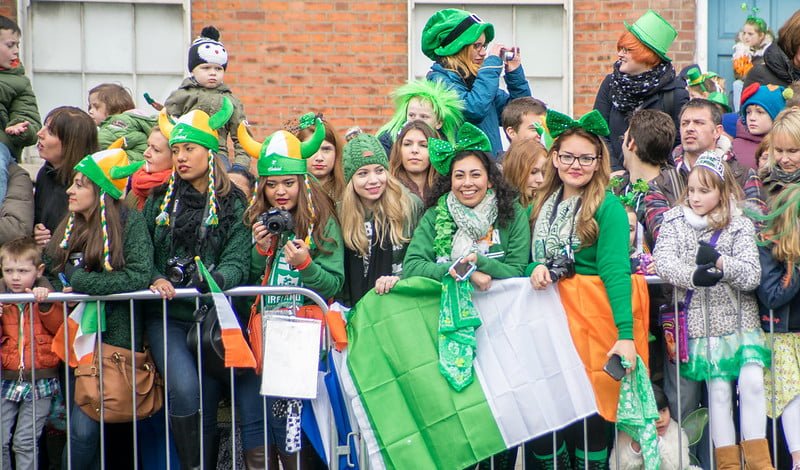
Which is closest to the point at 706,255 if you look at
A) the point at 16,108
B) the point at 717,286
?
the point at 717,286

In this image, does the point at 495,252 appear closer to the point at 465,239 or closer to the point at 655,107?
the point at 465,239

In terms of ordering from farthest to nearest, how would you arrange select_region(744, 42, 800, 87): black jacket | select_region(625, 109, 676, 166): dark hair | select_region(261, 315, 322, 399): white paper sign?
select_region(744, 42, 800, 87): black jacket, select_region(625, 109, 676, 166): dark hair, select_region(261, 315, 322, 399): white paper sign

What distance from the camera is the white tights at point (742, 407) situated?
19.8 feet

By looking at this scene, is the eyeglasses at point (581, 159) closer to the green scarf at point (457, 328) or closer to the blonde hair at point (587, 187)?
the blonde hair at point (587, 187)

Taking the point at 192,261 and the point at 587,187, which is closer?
the point at 587,187

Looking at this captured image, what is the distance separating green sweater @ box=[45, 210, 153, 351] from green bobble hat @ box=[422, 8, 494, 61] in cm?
255

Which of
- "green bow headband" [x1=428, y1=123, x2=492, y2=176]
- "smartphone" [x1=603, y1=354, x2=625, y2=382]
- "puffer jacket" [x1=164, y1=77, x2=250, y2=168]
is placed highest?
"puffer jacket" [x1=164, y1=77, x2=250, y2=168]

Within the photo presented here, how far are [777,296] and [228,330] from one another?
8.93ft

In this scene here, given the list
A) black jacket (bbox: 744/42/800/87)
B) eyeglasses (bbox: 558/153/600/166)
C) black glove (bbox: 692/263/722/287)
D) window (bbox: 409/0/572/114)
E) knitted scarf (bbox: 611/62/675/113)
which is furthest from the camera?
window (bbox: 409/0/572/114)

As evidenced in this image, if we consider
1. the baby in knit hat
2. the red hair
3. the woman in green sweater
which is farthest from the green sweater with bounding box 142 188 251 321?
the red hair

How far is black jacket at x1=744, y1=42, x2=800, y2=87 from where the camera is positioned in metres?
7.66

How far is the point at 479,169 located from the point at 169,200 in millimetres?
1635

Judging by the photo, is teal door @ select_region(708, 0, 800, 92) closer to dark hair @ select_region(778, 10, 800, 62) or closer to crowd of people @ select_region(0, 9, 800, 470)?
dark hair @ select_region(778, 10, 800, 62)

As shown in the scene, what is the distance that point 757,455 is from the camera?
6012 millimetres
